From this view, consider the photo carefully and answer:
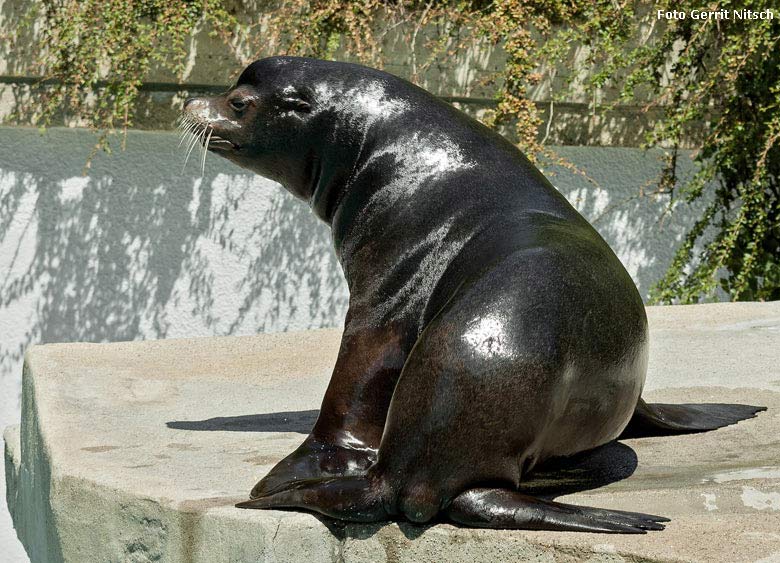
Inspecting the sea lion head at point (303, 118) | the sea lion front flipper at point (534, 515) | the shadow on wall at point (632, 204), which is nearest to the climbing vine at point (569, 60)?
the shadow on wall at point (632, 204)

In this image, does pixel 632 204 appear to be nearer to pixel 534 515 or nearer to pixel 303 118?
pixel 303 118

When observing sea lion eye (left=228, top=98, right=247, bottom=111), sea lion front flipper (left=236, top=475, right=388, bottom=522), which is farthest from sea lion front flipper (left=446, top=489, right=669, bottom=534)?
sea lion eye (left=228, top=98, right=247, bottom=111)

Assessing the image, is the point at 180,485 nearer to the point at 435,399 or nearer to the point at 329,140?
the point at 435,399

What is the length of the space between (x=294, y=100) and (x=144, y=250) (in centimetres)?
324

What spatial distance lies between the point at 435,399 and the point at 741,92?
483 cm

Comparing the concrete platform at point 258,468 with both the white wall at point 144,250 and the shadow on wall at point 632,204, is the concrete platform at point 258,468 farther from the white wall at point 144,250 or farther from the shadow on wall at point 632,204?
the shadow on wall at point 632,204

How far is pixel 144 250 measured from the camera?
6.12 metres

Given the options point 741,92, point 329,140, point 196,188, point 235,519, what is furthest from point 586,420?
point 741,92

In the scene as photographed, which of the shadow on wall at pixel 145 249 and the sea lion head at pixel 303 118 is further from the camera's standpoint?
the shadow on wall at pixel 145 249

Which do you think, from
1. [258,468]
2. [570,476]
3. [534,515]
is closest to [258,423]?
[258,468]

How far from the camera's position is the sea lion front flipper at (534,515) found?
2229mm

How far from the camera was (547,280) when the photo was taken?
2492 mm

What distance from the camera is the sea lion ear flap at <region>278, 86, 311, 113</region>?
10.1 ft

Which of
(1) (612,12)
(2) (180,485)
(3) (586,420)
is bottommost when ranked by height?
(2) (180,485)
